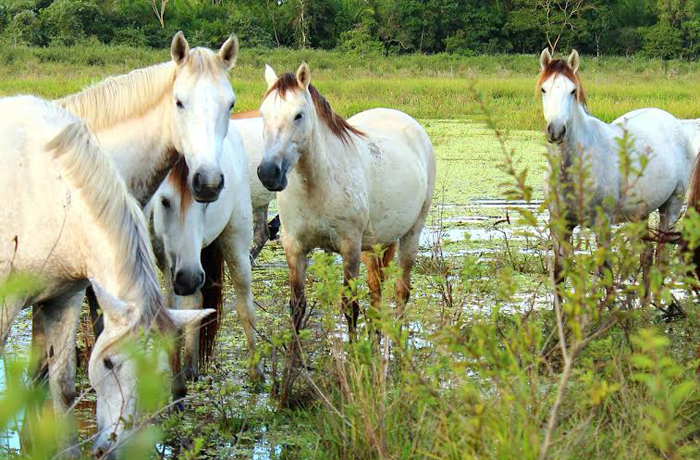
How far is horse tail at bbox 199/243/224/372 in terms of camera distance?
15.6 ft

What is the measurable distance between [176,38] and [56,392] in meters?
1.44

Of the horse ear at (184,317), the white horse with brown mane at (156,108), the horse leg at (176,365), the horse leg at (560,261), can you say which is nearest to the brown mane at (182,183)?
the white horse with brown mane at (156,108)

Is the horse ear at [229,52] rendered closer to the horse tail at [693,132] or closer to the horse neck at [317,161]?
the horse neck at [317,161]

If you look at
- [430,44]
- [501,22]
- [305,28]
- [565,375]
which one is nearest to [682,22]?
[501,22]

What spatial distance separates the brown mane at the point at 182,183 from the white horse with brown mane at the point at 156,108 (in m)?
0.21

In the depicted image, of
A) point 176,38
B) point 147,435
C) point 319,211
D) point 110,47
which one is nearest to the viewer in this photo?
point 147,435

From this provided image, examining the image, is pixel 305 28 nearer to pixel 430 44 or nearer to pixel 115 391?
pixel 430 44

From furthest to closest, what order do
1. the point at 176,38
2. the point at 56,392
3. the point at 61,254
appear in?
1. the point at 176,38
2. the point at 56,392
3. the point at 61,254

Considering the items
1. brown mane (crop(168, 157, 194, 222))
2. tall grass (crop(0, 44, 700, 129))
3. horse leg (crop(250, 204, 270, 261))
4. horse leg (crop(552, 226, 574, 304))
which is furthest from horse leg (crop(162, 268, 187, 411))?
tall grass (crop(0, 44, 700, 129))

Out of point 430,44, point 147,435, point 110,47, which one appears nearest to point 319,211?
point 147,435

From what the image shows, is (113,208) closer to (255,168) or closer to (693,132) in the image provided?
(255,168)

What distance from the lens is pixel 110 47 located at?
31453mm

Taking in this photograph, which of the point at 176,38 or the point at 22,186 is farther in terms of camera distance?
the point at 176,38

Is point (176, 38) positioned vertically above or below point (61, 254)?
above
